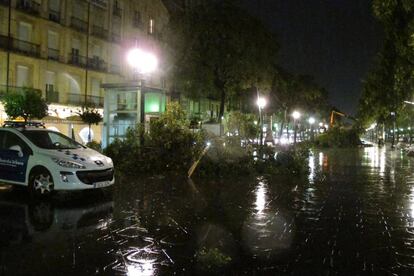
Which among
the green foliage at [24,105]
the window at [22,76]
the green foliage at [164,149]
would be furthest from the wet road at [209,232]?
the window at [22,76]

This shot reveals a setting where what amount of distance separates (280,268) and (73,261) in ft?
8.19

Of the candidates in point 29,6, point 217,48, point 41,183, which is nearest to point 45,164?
point 41,183

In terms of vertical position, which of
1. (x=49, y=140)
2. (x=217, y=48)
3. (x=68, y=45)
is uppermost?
(x=68, y=45)

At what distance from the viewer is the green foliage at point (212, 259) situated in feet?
17.9

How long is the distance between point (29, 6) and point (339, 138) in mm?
32386

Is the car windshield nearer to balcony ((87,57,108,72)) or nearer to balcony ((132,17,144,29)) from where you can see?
balcony ((87,57,108,72))

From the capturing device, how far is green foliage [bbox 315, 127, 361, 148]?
47.7 meters

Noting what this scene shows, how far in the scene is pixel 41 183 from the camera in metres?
10.0

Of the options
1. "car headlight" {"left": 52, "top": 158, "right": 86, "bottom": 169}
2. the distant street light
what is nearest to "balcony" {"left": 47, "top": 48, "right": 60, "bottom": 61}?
the distant street light

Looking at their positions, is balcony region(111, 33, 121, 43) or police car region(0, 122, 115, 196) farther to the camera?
balcony region(111, 33, 121, 43)

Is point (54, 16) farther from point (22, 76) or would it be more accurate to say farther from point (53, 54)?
point (22, 76)

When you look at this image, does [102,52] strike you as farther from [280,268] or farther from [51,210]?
[280,268]

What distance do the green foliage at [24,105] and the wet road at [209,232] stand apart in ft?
47.6

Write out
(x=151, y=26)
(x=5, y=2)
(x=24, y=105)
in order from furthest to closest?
(x=151, y=26) < (x=5, y=2) < (x=24, y=105)
